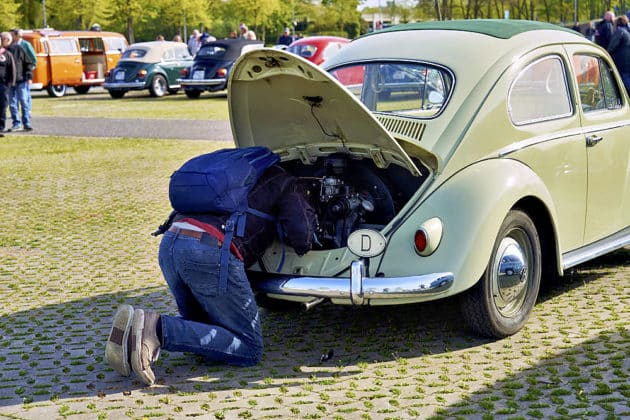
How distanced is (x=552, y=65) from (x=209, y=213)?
2.58 m

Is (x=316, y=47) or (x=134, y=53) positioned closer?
(x=316, y=47)

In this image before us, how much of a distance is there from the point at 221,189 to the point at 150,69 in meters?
26.5

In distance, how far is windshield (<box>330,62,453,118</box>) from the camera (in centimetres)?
609

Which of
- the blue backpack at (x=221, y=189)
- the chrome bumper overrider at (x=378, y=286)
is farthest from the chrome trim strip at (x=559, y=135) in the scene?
the blue backpack at (x=221, y=189)

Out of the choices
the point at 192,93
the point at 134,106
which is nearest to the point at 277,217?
the point at 134,106

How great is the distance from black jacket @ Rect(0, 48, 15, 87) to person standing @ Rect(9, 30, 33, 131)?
0.13 meters

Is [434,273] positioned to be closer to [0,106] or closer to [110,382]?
[110,382]

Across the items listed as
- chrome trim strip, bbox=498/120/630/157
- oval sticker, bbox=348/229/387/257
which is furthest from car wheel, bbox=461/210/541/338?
oval sticker, bbox=348/229/387/257

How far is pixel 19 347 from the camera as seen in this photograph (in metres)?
6.00

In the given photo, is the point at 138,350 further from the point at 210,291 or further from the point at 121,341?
the point at 210,291

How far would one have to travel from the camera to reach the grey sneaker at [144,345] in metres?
5.06

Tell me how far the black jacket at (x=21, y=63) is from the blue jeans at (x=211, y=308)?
1470cm

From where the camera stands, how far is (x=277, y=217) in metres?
5.61

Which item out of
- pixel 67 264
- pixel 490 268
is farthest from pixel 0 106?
pixel 490 268
